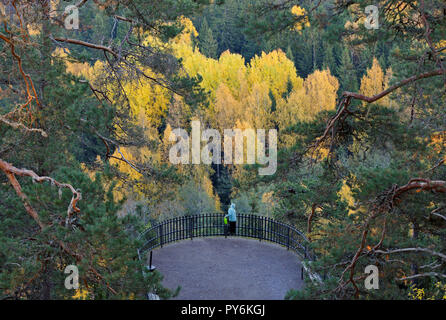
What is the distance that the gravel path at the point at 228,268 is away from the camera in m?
11.9

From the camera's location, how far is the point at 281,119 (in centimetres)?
3809

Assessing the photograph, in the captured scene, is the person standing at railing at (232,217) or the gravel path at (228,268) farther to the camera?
the person standing at railing at (232,217)

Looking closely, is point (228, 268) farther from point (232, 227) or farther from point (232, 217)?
point (232, 227)

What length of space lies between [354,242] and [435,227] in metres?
1.82

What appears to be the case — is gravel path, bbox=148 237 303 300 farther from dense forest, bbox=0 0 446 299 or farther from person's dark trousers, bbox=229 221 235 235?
dense forest, bbox=0 0 446 299

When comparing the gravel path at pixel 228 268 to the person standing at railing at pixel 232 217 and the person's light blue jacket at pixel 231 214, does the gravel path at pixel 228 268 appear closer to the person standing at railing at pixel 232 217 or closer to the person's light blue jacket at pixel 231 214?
the person standing at railing at pixel 232 217

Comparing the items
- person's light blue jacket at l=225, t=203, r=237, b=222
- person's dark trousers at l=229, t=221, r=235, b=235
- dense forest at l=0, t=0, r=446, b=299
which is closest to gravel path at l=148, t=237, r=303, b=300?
person's dark trousers at l=229, t=221, r=235, b=235

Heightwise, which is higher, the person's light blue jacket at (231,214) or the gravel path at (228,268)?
the person's light blue jacket at (231,214)


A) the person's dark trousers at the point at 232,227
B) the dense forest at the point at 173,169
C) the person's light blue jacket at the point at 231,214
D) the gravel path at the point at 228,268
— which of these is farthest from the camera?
the person's dark trousers at the point at 232,227

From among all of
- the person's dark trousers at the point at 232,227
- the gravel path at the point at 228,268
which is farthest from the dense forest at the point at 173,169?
the person's dark trousers at the point at 232,227

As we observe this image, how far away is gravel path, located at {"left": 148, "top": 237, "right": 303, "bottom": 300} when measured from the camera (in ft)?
39.1

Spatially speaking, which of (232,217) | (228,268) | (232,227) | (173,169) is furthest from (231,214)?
(173,169)

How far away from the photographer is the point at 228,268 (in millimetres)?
13516
